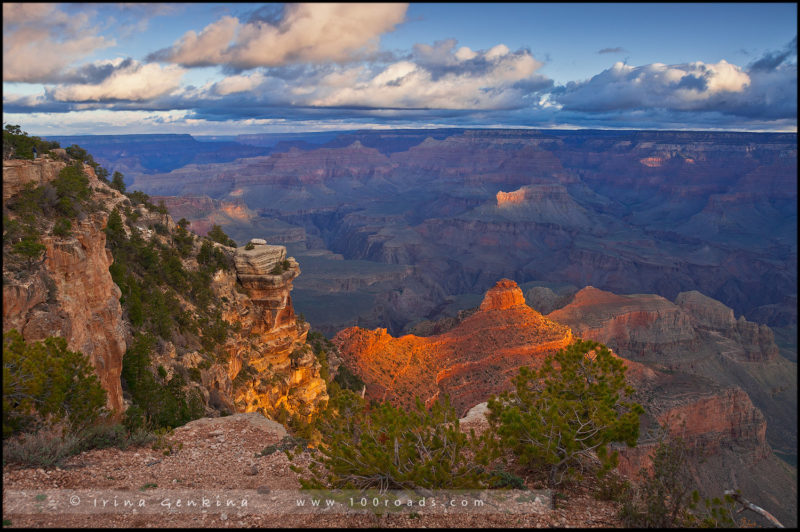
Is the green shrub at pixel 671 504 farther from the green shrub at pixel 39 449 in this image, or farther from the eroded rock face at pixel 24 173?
the eroded rock face at pixel 24 173

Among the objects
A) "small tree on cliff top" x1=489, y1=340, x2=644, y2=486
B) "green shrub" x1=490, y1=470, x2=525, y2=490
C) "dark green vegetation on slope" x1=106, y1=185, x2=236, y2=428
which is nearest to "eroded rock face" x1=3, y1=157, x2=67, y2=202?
"dark green vegetation on slope" x1=106, y1=185, x2=236, y2=428

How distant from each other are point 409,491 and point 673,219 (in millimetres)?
196190

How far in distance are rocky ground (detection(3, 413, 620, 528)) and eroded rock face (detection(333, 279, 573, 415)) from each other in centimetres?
2225

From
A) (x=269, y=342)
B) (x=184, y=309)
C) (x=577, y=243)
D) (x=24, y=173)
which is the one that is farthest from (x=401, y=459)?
(x=577, y=243)

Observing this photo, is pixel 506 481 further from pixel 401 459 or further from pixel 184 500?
pixel 184 500

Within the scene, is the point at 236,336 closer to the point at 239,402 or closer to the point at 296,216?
the point at 239,402

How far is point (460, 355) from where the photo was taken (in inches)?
1560

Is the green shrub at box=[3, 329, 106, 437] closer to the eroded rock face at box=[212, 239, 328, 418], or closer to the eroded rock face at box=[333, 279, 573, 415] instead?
the eroded rock face at box=[212, 239, 328, 418]

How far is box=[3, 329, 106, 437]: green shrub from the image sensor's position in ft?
31.8

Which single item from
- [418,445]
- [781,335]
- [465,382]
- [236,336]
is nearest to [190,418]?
[236,336]

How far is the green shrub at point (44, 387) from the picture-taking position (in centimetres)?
969

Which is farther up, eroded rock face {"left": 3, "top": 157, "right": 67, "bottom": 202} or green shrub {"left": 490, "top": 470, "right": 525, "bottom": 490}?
eroded rock face {"left": 3, "top": 157, "right": 67, "bottom": 202}

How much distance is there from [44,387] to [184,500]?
406 cm

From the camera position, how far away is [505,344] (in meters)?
40.1
